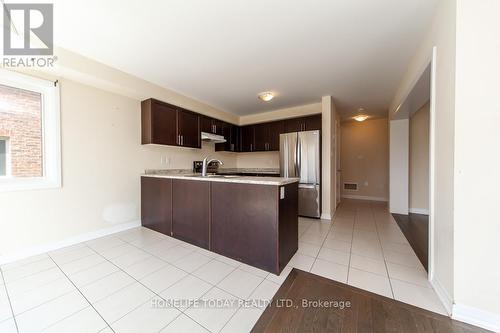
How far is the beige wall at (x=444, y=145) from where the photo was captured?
52.9 inches

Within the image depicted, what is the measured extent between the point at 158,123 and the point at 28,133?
1523mm

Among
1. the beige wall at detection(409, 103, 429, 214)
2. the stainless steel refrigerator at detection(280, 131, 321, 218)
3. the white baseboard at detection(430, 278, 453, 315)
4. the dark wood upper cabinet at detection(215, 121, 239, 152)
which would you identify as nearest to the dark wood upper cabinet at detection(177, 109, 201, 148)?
the dark wood upper cabinet at detection(215, 121, 239, 152)

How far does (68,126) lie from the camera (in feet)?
8.28

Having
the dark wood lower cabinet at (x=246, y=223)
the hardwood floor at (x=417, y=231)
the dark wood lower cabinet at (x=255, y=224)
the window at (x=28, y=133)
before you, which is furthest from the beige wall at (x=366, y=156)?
the window at (x=28, y=133)

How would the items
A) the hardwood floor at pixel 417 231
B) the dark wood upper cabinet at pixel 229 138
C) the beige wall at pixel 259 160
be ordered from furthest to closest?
the beige wall at pixel 259 160 → the dark wood upper cabinet at pixel 229 138 → the hardwood floor at pixel 417 231

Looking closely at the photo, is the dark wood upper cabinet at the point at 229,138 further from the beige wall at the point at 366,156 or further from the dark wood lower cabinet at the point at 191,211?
the beige wall at the point at 366,156

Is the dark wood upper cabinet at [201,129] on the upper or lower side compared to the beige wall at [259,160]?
upper

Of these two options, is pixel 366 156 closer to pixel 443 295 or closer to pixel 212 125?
pixel 212 125

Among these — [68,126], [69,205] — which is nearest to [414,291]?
[69,205]

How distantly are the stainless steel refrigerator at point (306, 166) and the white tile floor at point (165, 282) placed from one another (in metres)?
1.06

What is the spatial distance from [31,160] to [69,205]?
0.70 m

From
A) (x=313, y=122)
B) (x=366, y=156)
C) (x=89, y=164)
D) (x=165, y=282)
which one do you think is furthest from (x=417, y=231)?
(x=89, y=164)

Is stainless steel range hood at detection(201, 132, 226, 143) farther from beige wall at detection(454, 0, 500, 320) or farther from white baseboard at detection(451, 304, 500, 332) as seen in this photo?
white baseboard at detection(451, 304, 500, 332)

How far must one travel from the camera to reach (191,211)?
8.25 ft
